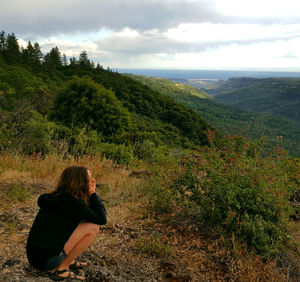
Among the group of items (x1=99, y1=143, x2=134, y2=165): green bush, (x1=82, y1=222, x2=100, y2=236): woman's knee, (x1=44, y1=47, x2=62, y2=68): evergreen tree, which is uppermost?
(x1=44, y1=47, x2=62, y2=68): evergreen tree

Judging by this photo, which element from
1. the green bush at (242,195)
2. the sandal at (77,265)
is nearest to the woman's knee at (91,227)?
the sandal at (77,265)

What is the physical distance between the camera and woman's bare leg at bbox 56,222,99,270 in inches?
104

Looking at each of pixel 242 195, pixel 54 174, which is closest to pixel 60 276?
pixel 242 195

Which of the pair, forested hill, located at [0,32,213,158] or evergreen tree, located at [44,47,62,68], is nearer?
forested hill, located at [0,32,213,158]

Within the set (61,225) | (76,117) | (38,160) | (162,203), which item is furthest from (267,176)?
(76,117)

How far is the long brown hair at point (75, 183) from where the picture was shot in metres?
2.70

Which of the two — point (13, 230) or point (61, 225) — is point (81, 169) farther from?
point (13, 230)

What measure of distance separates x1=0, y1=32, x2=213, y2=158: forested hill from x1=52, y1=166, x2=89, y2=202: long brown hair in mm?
2403

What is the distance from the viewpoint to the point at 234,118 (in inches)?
4747

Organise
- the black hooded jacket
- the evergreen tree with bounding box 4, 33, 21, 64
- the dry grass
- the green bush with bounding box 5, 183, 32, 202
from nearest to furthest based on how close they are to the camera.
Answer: the black hooded jacket, the green bush with bounding box 5, 183, 32, 202, the dry grass, the evergreen tree with bounding box 4, 33, 21, 64

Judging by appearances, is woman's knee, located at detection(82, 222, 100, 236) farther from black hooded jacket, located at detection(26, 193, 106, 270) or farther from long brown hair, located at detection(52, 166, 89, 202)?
A: long brown hair, located at detection(52, 166, 89, 202)

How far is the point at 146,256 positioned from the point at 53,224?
1288 millimetres

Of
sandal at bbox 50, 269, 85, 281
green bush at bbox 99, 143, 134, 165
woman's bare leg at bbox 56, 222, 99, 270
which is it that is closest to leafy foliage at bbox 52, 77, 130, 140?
green bush at bbox 99, 143, 134, 165

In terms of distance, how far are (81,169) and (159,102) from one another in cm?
5617
